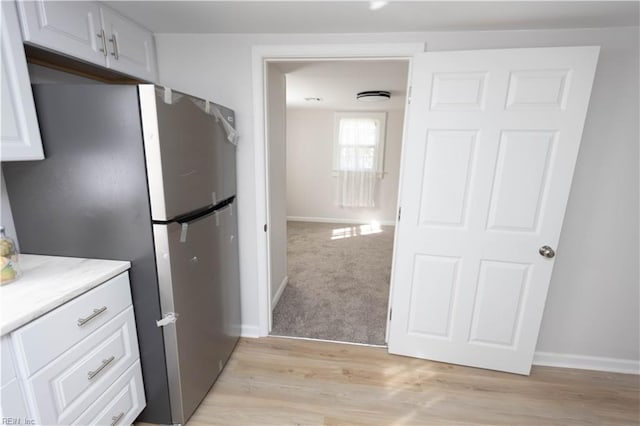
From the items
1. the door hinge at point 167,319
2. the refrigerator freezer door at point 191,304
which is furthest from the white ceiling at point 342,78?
the door hinge at point 167,319

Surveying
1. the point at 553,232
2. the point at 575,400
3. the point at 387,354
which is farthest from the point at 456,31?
the point at 575,400

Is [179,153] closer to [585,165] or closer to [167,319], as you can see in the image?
[167,319]

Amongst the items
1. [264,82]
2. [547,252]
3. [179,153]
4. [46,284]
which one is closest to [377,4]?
[264,82]

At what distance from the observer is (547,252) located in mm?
1588

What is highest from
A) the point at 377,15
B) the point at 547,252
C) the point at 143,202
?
the point at 377,15

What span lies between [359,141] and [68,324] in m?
4.87

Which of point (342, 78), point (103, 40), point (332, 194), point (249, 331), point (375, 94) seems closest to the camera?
point (103, 40)

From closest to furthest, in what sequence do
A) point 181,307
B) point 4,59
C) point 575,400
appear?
point 4,59 → point 181,307 → point 575,400

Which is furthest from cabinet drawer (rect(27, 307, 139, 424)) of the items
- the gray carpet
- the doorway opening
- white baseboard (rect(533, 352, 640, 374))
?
white baseboard (rect(533, 352, 640, 374))

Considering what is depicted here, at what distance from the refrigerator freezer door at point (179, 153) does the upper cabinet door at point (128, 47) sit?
538 millimetres

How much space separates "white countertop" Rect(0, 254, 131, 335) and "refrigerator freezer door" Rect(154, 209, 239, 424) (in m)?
0.22

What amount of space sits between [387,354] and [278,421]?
89 centimetres

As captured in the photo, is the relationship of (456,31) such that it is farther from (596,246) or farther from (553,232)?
(596,246)

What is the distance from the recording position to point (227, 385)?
1.71 metres
